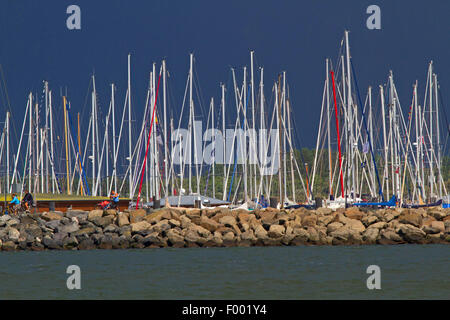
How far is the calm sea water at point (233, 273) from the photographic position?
27.8 metres

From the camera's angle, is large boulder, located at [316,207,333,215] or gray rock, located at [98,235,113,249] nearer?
gray rock, located at [98,235,113,249]

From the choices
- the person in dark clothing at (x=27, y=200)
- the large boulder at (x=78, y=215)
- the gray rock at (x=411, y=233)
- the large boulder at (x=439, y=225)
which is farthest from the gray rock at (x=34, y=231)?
the large boulder at (x=439, y=225)

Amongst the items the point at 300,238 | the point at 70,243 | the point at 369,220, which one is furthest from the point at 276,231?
the point at 70,243

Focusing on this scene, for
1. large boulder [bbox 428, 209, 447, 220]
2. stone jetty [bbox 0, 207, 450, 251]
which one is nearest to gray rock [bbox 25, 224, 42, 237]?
stone jetty [bbox 0, 207, 450, 251]

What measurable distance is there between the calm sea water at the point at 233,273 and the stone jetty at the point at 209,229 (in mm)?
1506

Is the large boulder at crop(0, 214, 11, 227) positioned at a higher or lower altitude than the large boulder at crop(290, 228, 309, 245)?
higher

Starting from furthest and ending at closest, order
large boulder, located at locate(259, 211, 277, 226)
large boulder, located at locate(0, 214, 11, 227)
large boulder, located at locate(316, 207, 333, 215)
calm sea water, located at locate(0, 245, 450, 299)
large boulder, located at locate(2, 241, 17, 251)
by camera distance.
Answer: large boulder, located at locate(316, 207, 333, 215) → large boulder, located at locate(0, 214, 11, 227) → large boulder, located at locate(259, 211, 277, 226) → large boulder, located at locate(2, 241, 17, 251) → calm sea water, located at locate(0, 245, 450, 299)

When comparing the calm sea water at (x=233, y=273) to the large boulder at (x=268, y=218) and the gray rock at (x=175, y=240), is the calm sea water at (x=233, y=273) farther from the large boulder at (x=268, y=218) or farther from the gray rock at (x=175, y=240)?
the large boulder at (x=268, y=218)

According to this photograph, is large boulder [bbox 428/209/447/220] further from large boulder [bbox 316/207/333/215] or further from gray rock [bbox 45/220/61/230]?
gray rock [bbox 45/220/61/230]

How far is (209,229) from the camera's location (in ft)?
151

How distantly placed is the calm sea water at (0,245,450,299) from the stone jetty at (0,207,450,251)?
1506mm

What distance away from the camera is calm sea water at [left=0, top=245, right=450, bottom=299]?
27781 mm

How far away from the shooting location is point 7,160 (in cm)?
6919

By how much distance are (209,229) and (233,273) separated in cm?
1331
